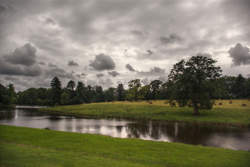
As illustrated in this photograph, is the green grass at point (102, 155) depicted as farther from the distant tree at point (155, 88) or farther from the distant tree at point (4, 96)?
the distant tree at point (155, 88)

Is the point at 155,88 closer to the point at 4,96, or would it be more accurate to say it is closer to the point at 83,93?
the point at 83,93

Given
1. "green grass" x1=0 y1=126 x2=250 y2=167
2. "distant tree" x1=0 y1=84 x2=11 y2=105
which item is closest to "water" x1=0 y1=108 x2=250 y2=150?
"green grass" x1=0 y1=126 x2=250 y2=167

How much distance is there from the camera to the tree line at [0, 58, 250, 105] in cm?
4512

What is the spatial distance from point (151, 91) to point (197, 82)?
7802 cm

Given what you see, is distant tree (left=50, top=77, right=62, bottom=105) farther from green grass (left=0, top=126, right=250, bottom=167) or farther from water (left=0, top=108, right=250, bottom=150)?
green grass (left=0, top=126, right=250, bottom=167)

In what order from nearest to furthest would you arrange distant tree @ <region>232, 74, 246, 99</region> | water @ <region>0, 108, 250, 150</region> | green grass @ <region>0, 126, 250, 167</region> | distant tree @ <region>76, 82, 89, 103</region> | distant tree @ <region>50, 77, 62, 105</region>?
green grass @ <region>0, 126, 250, 167</region> < water @ <region>0, 108, 250, 150</region> < distant tree @ <region>50, 77, 62, 105</region> < distant tree @ <region>232, 74, 246, 99</region> < distant tree @ <region>76, 82, 89, 103</region>

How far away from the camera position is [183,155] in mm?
12883

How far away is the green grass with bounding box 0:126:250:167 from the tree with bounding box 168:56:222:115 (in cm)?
3199

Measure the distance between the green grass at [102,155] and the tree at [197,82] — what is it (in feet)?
105

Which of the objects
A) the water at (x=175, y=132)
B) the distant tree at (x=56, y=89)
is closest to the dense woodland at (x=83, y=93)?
the distant tree at (x=56, y=89)

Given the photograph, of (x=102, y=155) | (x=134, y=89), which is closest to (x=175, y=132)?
(x=102, y=155)

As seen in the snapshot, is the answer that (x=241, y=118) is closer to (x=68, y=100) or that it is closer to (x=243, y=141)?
(x=243, y=141)

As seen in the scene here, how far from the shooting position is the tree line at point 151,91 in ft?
148

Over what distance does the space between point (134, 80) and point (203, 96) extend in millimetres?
68411
